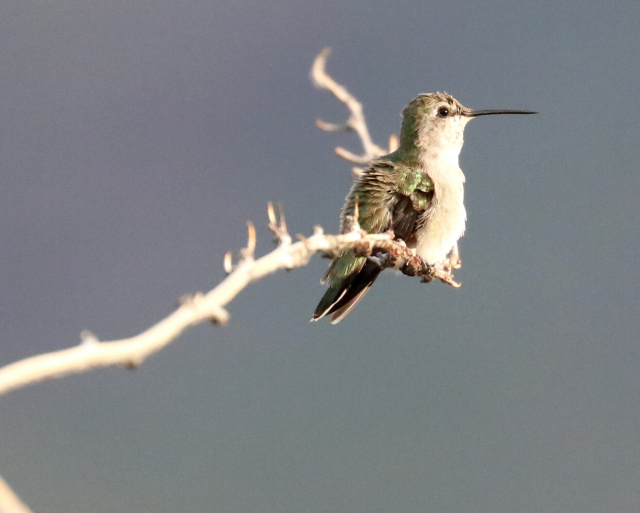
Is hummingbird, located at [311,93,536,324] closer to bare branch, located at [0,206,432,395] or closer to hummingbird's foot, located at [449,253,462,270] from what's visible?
hummingbird's foot, located at [449,253,462,270]

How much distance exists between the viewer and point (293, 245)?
2066 mm

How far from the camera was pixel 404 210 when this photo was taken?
4238 mm

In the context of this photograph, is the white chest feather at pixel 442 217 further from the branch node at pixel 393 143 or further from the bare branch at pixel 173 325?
the bare branch at pixel 173 325

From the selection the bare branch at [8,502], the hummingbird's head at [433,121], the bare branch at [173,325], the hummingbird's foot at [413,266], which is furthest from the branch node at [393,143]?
the bare branch at [8,502]

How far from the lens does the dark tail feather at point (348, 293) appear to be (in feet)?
13.8

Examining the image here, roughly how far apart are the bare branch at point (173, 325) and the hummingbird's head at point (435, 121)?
2.65 meters

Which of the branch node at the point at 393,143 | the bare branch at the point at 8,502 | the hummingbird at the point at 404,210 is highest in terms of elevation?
the branch node at the point at 393,143

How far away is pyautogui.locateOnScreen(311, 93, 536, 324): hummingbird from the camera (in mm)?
4187

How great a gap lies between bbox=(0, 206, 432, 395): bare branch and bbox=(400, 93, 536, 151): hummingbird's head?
265 centimetres

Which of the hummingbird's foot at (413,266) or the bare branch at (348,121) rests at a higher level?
the bare branch at (348,121)

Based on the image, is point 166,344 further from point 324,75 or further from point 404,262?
→ point 324,75

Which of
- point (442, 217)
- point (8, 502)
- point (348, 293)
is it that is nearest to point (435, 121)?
point (442, 217)

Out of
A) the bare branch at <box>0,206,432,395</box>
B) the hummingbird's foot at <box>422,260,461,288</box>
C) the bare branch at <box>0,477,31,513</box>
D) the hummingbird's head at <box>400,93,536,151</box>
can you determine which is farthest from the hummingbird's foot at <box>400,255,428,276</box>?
the bare branch at <box>0,477,31,513</box>

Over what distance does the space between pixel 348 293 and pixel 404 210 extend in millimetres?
553
